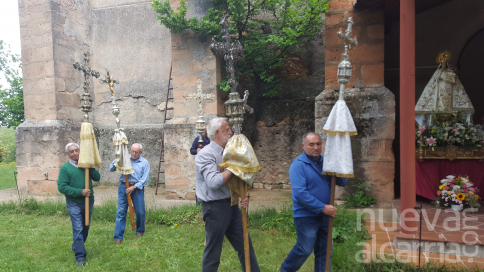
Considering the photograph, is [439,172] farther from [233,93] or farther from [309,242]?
[233,93]

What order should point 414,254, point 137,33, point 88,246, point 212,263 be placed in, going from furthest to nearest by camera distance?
point 137,33 → point 88,246 → point 414,254 → point 212,263

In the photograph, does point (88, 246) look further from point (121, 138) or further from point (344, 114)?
point (344, 114)

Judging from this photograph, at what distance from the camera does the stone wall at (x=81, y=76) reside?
9531 millimetres

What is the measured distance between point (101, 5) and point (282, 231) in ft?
30.7

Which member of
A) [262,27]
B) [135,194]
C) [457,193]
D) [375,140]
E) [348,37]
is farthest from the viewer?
[262,27]

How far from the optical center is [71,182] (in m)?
4.86

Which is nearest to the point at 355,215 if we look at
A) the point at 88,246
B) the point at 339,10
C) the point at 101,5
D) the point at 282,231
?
the point at 282,231

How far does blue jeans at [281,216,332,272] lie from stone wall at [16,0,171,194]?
24.4 feet

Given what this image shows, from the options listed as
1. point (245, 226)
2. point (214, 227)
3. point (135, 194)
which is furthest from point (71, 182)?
point (245, 226)

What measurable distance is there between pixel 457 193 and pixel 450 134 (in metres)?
1.05

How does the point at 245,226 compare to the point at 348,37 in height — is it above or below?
below

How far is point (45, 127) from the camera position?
9.48 meters

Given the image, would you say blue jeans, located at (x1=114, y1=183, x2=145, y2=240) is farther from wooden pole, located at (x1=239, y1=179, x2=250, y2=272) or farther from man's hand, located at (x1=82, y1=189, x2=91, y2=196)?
wooden pole, located at (x1=239, y1=179, x2=250, y2=272)

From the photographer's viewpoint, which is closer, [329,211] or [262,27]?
[329,211]
